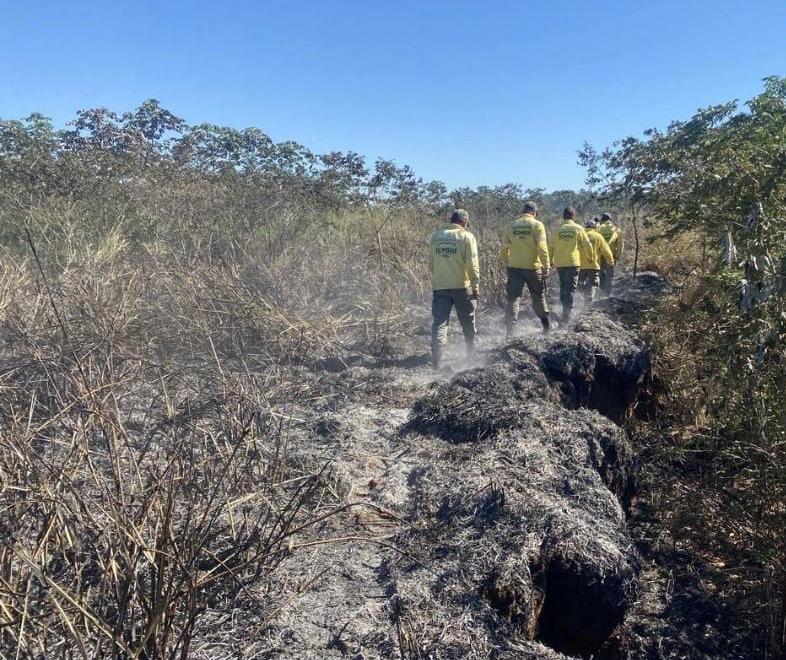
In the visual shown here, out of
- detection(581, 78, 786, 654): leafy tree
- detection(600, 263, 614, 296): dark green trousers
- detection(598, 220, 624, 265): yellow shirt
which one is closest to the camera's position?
detection(581, 78, 786, 654): leafy tree

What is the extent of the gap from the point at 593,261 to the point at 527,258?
3010 mm

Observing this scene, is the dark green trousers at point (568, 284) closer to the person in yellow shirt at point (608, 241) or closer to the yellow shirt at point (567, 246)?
the yellow shirt at point (567, 246)

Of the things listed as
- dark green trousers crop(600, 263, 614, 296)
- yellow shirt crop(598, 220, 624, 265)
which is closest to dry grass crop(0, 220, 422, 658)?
yellow shirt crop(598, 220, 624, 265)

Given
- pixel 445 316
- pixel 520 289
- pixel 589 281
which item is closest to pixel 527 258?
pixel 520 289

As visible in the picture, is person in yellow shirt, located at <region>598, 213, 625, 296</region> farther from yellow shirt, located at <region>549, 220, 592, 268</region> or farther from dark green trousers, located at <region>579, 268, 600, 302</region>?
yellow shirt, located at <region>549, 220, 592, 268</region>

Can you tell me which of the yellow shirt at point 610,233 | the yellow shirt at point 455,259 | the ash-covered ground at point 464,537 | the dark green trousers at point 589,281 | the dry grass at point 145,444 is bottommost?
the ash-covered ground at point 464,537

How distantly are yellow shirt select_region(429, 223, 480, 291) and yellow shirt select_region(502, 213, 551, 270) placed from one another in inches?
47.1

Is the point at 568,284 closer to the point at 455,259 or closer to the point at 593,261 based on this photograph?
the point at 593,261

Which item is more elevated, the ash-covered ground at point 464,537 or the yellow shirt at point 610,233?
the yellow shirt at point 610,233

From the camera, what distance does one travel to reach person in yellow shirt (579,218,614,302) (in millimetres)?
10164

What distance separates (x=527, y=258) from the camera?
7.65 m

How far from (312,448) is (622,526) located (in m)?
2.10

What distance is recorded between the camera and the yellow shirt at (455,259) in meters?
6.62

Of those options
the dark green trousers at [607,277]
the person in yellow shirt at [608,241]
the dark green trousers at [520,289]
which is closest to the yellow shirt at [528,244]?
the dark green trousers at [520,289]
